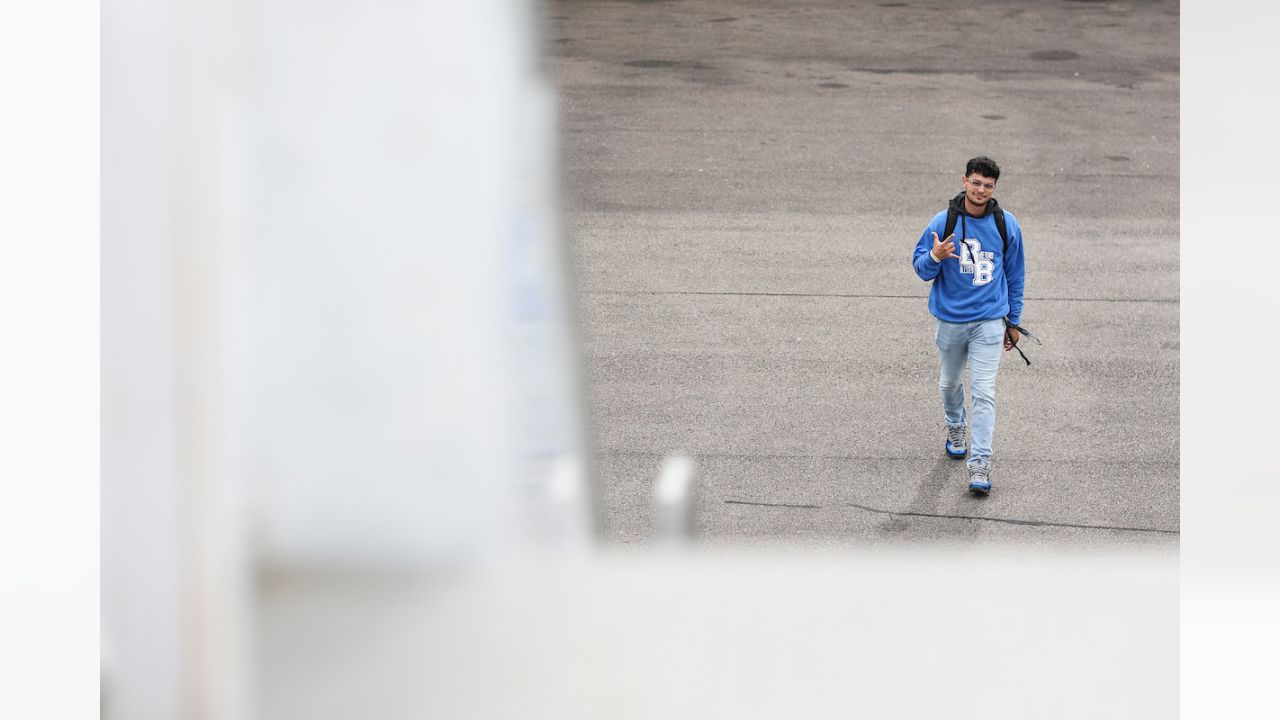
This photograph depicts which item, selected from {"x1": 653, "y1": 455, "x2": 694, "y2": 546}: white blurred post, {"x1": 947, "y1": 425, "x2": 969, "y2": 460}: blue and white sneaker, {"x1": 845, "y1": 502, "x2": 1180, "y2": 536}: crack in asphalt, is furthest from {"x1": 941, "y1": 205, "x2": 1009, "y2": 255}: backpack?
{"x1": 653, "y1": 455, "x2": 694, "y2": 546}: white blurred post

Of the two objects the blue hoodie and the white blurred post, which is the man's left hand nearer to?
the blue hoodie

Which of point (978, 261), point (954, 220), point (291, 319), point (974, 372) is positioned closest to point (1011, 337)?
point (974, 372)

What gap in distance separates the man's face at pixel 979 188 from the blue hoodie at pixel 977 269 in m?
0.03

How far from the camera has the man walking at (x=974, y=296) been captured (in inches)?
137

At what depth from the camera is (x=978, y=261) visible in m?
3.50

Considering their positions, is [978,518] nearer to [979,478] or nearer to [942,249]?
[979,478]

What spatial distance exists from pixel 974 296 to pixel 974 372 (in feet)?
0.69

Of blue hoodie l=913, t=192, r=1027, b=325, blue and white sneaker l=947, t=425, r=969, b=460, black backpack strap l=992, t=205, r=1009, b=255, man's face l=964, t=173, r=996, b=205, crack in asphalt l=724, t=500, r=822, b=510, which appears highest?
man's face l=964, t=173, r=996, b=205

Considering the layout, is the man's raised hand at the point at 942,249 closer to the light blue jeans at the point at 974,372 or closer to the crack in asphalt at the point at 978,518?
the light blue jeans at the point at 974,372

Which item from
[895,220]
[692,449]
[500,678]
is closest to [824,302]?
[895,220]

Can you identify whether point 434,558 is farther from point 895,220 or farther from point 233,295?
point 895,220

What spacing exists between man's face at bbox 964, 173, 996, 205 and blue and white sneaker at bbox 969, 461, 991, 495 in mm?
713

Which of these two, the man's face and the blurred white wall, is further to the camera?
the man's face

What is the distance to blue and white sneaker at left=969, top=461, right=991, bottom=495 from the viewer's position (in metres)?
3.52
